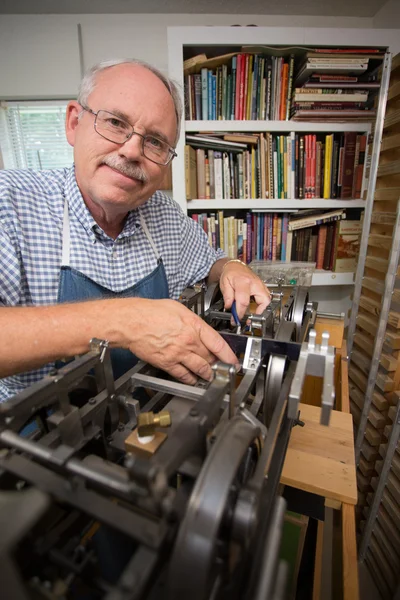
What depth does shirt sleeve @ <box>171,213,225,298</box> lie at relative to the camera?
4.49 feet

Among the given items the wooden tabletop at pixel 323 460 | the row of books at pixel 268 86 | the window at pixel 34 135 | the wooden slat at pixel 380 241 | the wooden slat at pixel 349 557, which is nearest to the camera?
the wooden slat at pixel 349 557

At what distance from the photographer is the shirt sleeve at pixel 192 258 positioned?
137 cm

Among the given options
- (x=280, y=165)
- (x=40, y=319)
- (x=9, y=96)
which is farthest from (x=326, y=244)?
(x=9, y=96)

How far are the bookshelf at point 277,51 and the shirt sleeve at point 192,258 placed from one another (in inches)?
19.7

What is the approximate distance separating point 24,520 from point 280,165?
2090 millimetres

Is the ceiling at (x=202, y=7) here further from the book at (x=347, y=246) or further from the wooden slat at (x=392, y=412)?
the wooden slat at (x=392, y=412)

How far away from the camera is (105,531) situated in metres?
0.45

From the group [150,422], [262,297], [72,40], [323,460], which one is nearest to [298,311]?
[262,297]

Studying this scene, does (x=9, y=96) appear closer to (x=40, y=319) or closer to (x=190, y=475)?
(x=40, y=319)

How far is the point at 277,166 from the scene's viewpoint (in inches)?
75.1

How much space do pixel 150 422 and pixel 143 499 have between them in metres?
0.15

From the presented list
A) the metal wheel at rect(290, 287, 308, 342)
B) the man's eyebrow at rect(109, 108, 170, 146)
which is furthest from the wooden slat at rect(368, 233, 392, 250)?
the man's eyebrow at rect(109, 108, 170, 146)

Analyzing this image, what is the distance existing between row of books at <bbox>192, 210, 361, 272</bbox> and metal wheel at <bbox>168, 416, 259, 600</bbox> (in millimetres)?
1795

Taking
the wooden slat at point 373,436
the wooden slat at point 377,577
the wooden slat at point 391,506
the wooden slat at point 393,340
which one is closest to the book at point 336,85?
the wooden slat at point 393,340
